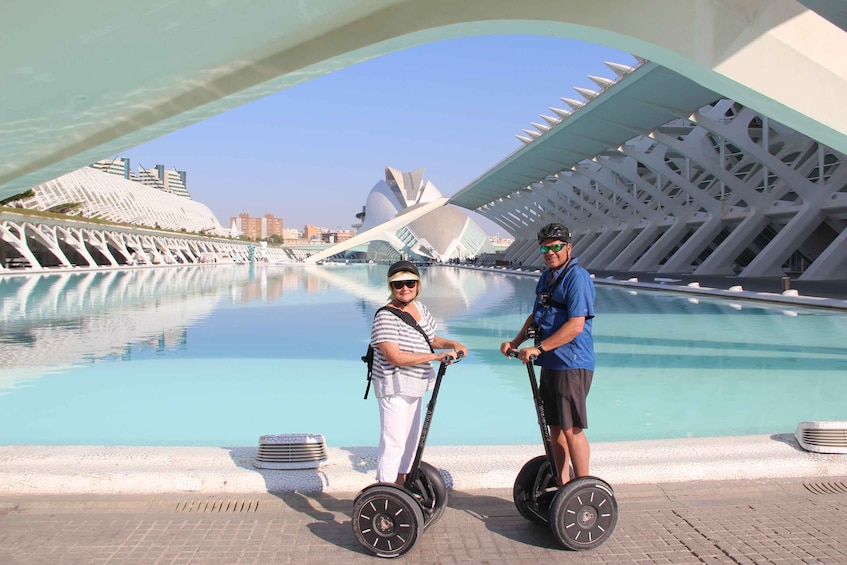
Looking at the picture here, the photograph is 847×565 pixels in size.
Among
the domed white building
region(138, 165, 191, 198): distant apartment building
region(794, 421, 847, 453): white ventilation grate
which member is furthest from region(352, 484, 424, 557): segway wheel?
region(138, 165, 191, 198): distant apartment building

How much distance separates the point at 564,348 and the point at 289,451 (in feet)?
4.54

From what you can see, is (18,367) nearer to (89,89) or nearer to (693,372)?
(89,89)

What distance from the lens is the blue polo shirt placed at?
8.18 ft

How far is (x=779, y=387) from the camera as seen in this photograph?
19.5 ft

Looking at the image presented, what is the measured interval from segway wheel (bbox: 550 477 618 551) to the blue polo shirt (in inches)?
17.2

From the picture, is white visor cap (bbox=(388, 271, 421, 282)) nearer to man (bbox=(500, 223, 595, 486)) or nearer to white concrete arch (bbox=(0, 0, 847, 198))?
man (bbox=(500, 223, 595, 486))

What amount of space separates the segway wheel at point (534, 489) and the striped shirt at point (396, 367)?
0.57 meters

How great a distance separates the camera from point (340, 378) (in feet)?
21.5

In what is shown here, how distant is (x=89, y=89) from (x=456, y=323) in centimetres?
853

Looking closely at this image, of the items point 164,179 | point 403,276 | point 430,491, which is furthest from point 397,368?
point 164,179

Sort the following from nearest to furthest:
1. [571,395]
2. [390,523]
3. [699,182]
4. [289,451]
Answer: [390,523] → [571,395] → [289,451] → [699,182]

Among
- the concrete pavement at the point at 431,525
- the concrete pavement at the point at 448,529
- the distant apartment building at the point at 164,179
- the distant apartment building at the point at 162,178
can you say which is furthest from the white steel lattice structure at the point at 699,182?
the distant apartment building at the point at 164,179

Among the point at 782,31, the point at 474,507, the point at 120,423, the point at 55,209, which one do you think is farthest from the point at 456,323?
the point at 55,209

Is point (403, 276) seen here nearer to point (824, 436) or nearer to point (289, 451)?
point (289, 451)
